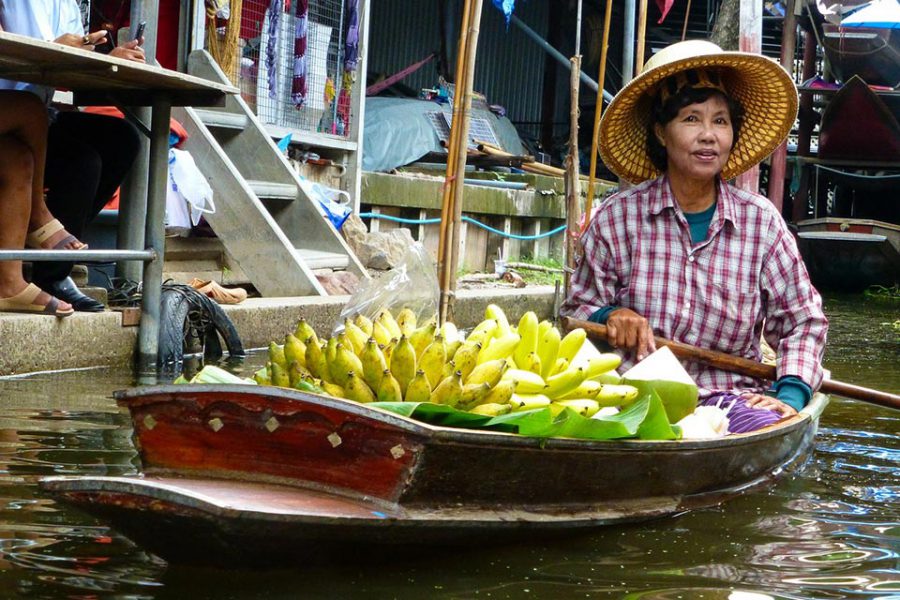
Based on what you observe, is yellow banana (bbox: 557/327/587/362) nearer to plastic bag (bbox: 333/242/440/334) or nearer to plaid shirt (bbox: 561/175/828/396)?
plaid shirt (bbox: 561/175/828/396)

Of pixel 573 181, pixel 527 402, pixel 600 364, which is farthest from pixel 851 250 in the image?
pixel 527 402

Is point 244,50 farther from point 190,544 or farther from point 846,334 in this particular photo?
point 190,544

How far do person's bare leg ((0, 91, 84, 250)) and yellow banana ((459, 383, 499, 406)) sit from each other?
2875 millimetres

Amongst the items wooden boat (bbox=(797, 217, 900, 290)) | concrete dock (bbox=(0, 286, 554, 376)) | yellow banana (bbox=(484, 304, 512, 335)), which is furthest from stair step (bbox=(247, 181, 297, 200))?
wooden boat (bbox=(797, 217, 900, 290))

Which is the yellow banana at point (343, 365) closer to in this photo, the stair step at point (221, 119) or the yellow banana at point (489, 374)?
the yellow banana at point (489, 374)

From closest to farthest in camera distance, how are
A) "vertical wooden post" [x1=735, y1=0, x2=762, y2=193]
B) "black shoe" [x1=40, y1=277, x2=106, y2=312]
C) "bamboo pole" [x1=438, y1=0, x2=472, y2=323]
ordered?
"bamboo pole" [x1=438, y1=0, x2=472, y2=323] → "black shoe" [x1=40, y1=277, x2=106, y2=312] → "vertical wooden post" [x1=735, y1=0, x2=762, y2=193]

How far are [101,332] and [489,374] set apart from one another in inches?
126

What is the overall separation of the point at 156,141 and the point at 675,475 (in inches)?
126

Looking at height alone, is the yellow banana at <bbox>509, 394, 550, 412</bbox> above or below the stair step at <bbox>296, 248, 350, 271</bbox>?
below

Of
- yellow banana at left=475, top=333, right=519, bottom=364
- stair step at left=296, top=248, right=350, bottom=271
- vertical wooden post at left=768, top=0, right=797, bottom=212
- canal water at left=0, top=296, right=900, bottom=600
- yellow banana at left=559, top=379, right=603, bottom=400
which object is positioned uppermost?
vertical wooden post at left=768, top=0, right=797, bottom=212

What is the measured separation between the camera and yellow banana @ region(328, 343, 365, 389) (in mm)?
2912

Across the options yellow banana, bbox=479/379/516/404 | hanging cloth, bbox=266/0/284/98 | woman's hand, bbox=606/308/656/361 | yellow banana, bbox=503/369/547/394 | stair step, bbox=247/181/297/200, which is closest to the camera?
yellow banana, bbox=479/379/516/404

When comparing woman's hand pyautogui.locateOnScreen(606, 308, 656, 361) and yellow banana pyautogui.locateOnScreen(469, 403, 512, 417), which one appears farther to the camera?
woman's hand pyautogui.locateOnScreen(606, 308, 656, 361)

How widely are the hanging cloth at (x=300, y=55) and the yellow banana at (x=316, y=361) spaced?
6465mm
